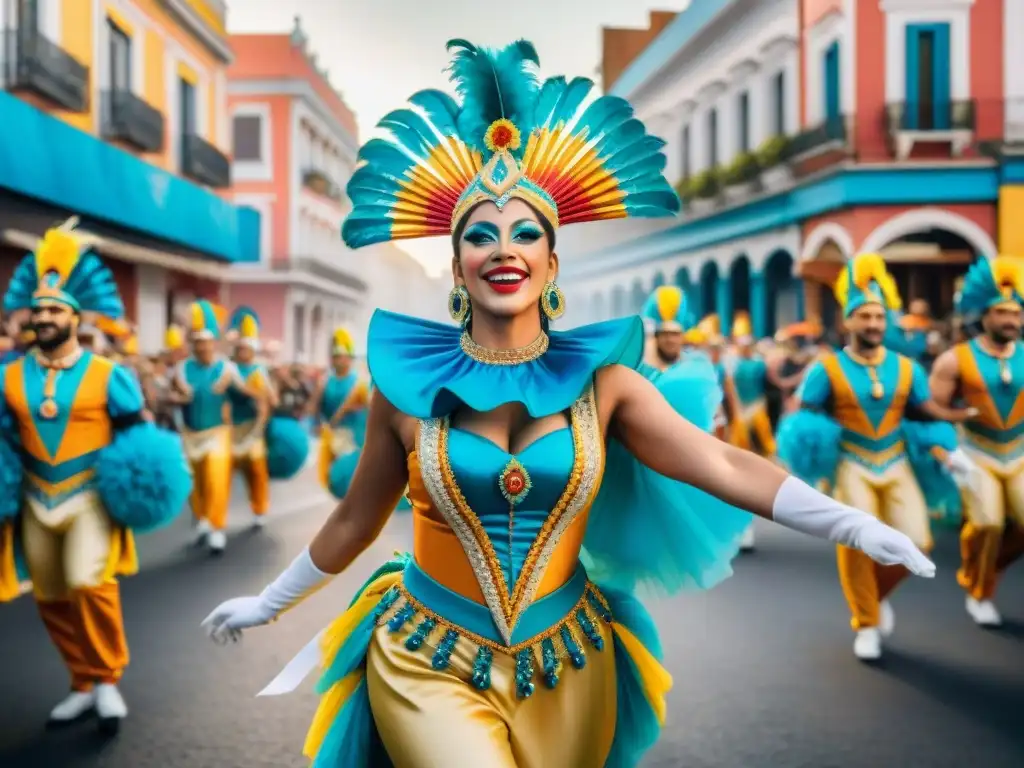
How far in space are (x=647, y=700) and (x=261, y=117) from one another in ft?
106

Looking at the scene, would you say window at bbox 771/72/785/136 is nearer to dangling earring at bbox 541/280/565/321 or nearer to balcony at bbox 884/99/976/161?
balcony at bbox 884/99/976/161

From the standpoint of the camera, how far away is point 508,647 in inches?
102

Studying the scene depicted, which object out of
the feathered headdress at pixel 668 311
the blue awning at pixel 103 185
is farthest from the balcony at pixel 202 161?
the feathered headdress at pixel 668 311

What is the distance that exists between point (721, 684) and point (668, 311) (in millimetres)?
3726

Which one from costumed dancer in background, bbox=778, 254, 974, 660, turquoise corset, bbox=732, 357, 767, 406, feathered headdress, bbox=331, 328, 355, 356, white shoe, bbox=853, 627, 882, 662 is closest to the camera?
white shoe, bbox=853, 627, 882, 662

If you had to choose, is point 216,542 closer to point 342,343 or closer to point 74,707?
point 342,343

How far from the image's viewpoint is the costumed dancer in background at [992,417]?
21.1ft

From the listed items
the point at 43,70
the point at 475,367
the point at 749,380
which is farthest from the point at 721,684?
the point at 43,70

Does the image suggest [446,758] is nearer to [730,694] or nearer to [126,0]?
[730,694]

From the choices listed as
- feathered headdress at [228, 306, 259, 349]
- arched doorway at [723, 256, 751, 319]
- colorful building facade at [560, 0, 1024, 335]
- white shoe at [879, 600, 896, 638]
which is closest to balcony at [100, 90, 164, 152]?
feathered headdress at [228, 306, 259, 349]

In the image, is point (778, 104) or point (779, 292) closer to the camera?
point (778, 104)

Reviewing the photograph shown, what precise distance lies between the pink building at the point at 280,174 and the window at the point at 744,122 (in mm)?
13225

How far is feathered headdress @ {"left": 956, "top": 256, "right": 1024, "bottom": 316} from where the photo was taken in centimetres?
649

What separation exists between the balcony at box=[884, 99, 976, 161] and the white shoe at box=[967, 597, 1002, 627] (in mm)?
13747
